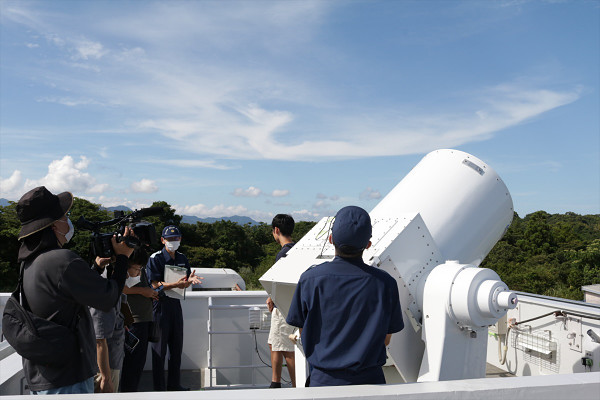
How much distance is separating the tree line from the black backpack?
1467cm

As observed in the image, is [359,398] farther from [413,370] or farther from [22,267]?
[22,267]

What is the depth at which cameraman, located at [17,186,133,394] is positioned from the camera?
2637 millimetres

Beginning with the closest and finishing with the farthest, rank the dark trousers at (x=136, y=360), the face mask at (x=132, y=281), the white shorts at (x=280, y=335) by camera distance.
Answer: the face mask at (x=132, y=281) < the dark trousers at (x=136, y=360) < the white shorts at (x=280, y=335)

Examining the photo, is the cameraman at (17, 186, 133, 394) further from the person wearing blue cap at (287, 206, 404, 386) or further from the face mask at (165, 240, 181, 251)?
the face mask at (165, 240, 181, 251)

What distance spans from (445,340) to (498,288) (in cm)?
51

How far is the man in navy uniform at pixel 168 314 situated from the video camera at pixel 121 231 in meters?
1.77

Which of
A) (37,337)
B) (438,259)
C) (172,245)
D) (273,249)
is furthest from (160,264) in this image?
(273,249)

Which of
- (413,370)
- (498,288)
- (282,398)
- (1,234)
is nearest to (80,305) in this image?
(282,398)

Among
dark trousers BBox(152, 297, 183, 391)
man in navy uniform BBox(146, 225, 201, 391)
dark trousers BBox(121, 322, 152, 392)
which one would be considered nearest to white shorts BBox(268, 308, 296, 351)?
man in navy uniform BBox(146, 225, 201, 391)

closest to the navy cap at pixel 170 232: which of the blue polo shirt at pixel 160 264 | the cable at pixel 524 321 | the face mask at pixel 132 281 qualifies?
the blue polo shirt at pixel 160 264

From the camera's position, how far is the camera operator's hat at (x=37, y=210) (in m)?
2.76

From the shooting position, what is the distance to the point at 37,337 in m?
2.60

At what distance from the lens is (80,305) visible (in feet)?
9.14

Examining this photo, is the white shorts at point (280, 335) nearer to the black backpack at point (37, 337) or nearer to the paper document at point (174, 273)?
the paper document at point (174, 273)
